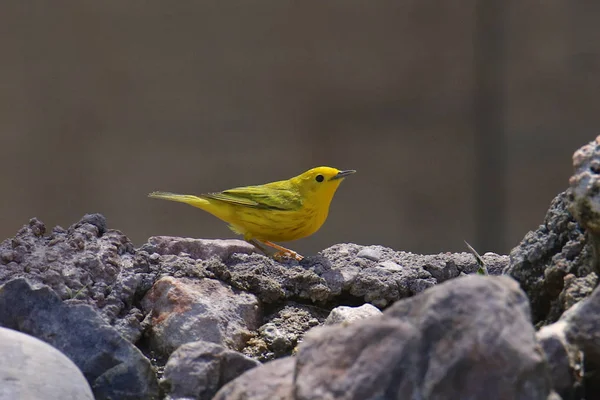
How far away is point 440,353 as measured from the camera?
4.18 feet

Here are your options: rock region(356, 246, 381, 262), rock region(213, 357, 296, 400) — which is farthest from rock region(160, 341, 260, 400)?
rock region(356, 246, 381, 262)

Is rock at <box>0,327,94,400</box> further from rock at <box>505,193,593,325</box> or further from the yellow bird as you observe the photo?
the yellow bird

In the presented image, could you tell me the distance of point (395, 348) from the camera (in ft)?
4.25

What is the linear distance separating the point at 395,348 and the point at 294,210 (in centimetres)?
219

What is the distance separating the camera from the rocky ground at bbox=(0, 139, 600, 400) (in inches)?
50.6

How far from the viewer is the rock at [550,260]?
1.92 meters

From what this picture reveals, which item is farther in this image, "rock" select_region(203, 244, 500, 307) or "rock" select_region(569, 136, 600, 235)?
"rock" select_region(203, 244, 500, 307)

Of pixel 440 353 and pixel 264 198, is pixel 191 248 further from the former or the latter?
pixel 440 353

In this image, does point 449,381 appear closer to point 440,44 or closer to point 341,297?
point 341,297

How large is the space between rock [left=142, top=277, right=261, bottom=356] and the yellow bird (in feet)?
2.82

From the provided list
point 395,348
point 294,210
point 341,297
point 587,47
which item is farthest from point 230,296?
point 587,47

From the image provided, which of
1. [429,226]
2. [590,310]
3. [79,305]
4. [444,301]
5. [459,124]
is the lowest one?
[429,226]

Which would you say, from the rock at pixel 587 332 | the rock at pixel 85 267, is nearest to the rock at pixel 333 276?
the rock at pixel 85 267

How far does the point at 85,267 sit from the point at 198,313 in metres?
0.34
